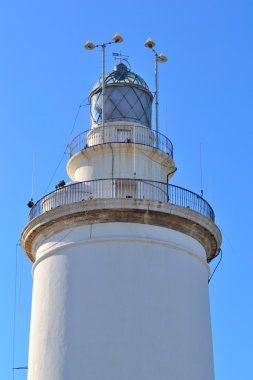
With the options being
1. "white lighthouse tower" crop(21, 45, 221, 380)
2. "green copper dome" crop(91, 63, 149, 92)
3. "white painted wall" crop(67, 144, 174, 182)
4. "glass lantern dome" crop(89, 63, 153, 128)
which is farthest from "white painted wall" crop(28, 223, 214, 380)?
"green copper dome" crop(91, 63, 149, 92)

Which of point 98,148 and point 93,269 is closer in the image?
point 93,269

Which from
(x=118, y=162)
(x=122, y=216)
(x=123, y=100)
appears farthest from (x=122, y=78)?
(x=122, y=216)

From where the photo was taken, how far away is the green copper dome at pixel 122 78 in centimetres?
2523

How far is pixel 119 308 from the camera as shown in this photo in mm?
20750

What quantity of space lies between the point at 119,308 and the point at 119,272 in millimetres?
980

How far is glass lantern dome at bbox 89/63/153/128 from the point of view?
24.9 meters

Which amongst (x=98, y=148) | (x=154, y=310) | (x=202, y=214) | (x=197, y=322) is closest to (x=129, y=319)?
(x=154, y=310)

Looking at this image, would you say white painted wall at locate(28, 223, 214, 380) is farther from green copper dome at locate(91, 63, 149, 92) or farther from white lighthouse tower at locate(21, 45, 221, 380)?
green copper dome at locate(91, 63, 149, 92)

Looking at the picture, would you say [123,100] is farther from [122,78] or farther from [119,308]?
[119,308]

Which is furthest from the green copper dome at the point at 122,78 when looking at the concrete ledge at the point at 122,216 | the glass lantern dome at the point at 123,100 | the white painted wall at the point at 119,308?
the white painted wall at the point at 119,308

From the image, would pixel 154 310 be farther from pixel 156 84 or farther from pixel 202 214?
pixel 156 84

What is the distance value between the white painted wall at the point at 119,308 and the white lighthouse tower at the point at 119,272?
27 mm

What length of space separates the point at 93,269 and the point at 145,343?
2.40m

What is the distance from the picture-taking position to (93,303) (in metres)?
20.9
